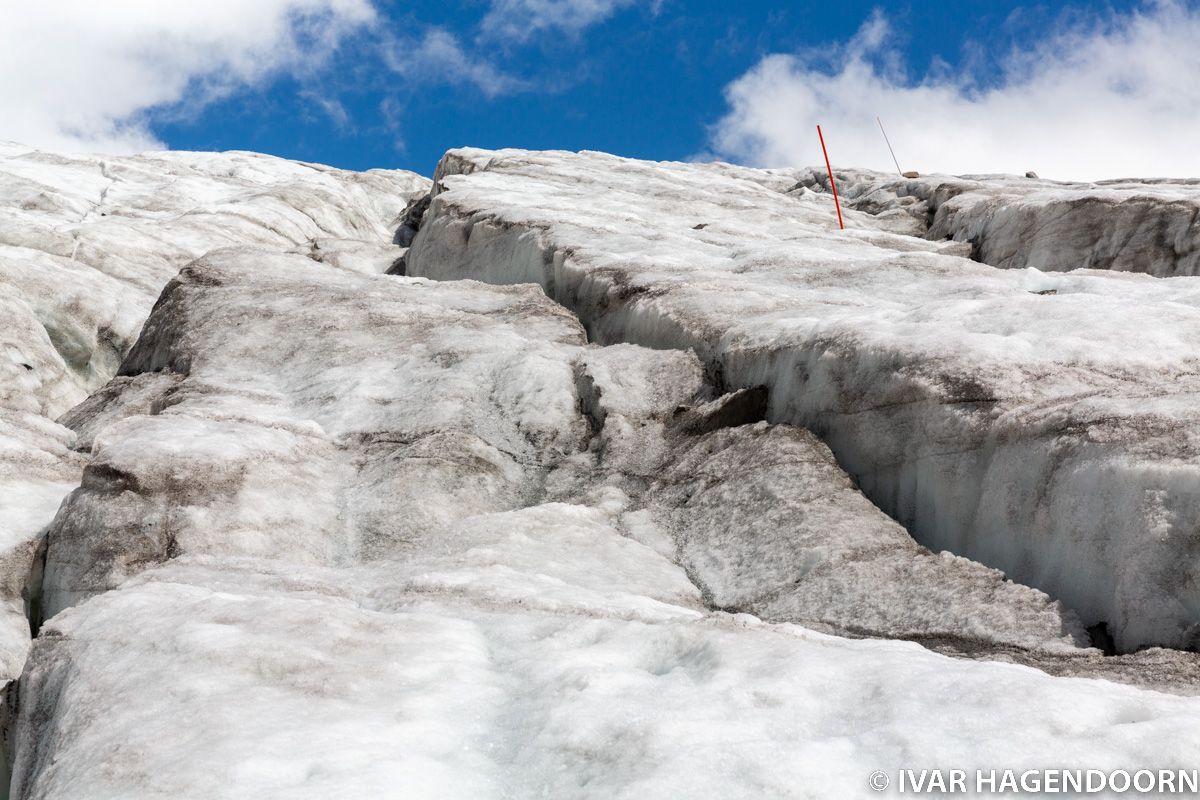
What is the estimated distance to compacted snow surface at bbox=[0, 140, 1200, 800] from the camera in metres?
6.97

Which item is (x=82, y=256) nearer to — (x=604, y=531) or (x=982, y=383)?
(x=604, y=531)

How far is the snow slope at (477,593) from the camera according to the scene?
22.2 feet

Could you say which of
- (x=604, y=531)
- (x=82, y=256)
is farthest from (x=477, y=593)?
(x=82, y=256)

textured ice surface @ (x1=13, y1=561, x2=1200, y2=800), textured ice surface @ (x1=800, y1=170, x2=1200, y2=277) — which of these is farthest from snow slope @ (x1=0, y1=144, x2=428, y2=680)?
textured ice surface @ (x1=800, y1=170, x2=1200, y2=277)

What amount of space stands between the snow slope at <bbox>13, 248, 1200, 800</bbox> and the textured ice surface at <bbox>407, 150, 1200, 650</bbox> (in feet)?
2.14

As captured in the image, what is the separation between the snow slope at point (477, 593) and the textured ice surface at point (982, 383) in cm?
65

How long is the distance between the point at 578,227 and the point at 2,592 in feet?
59.0

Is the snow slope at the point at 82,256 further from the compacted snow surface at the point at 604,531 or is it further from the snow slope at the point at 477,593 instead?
the snow slope at the point at 477,593

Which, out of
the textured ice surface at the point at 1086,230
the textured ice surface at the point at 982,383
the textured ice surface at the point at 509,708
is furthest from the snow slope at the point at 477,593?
the textured ice surface at the point at 1086,230

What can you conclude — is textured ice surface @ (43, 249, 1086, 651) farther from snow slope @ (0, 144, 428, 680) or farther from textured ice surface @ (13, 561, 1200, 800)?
textured ice surface @ (13, 561, 1200, 800)

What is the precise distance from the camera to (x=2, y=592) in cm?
1527

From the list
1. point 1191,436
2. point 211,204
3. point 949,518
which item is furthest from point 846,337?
point 211,204

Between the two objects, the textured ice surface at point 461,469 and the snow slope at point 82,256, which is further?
the snow slope at point 82,256

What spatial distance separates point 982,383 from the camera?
1362 centimetres
